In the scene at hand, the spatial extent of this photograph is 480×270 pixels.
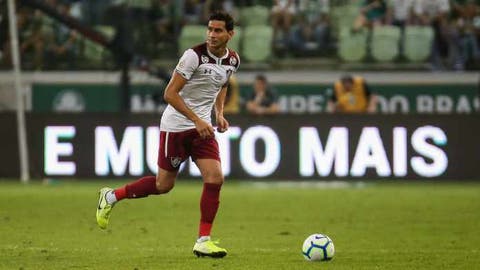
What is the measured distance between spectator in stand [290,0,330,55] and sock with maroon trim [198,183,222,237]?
14721 mm

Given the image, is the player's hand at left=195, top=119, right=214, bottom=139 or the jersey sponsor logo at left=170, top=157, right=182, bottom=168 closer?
the player's hand at left=195, top=119, right=214, bottom=139

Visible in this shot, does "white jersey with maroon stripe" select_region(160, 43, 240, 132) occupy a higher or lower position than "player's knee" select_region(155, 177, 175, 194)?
higher

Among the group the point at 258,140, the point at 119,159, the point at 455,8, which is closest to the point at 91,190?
the point at 119,159

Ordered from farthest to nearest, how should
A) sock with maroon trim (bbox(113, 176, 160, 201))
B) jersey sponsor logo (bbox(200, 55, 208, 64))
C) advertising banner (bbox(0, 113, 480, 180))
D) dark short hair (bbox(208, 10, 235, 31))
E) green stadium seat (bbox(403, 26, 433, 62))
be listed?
green stadium seat (bbox(403, 26, 433, 62)) < advertising banner (bbox(0, 113, 480, 180)) < sock with maroon trim (bbox(113, 176, 160, 201)) < jersey sponsor logo (bbox(200, 55, 208, 64)) < dark short hair (bbox(208, 10, 235, 31))

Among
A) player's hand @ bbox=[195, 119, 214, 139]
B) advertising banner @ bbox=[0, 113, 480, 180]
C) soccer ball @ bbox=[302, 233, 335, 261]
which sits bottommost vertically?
advertising banner @ bbox=[0, 113, 480, 180]

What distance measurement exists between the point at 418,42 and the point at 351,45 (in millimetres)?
1355

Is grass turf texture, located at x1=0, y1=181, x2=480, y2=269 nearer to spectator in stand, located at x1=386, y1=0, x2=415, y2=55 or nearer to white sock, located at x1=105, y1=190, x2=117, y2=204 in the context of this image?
white sock, located at x1=105, y1=190, x2=117, y2=204

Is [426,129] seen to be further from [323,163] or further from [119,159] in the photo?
[119,159]

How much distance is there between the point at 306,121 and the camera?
68.5ft

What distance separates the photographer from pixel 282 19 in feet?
82.1

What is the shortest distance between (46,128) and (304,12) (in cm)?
648

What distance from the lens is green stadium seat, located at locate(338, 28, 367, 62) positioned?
82.1 feet

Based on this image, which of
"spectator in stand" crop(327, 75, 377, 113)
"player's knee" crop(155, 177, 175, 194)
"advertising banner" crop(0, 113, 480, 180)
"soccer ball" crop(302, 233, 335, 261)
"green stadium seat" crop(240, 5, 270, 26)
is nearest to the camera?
"soccer ball" crop(302, 233, 335, 261)

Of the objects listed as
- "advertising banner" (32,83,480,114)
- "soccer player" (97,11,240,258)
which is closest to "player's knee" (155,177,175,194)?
"soccer player" (97,11,240,258)
